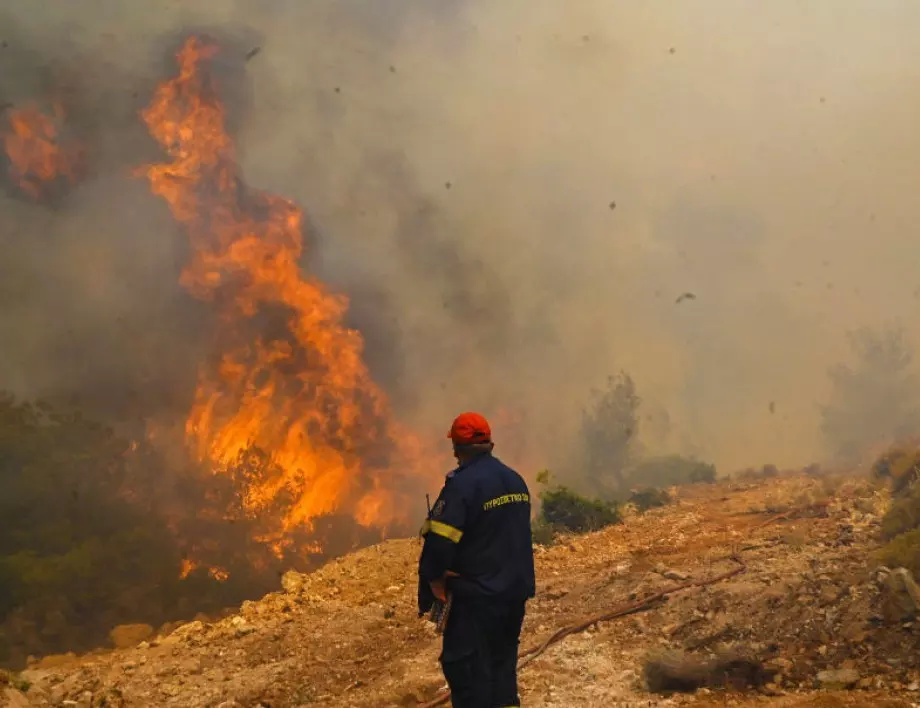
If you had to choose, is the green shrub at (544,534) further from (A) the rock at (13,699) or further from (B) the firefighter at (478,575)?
(B) the firefighter at (478,575)

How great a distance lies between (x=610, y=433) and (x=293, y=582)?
1124 inches

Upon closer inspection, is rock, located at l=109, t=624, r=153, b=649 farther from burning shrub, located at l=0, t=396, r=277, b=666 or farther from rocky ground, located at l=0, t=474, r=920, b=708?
rocky ground, located at l=0, t=474, r=920, b=708

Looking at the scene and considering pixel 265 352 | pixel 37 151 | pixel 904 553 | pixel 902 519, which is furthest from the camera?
pixel 37 151

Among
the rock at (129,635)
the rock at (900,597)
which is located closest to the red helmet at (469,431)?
the rock at (900,597)

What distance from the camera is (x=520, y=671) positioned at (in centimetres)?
641

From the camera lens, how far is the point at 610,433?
121ft

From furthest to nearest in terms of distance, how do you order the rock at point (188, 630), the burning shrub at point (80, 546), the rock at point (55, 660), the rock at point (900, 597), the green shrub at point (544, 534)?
the green shrub at point (544, 534) < the burning shrub at point (80, 546) < the rock at point (188, 630) < the rock at point (55, 660) < the rock at point (900, 597)

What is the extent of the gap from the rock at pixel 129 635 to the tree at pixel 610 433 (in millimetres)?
27692

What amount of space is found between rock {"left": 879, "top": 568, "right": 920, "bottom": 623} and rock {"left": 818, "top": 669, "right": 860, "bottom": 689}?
88 cm

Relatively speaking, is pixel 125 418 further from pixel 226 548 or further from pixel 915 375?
pixel 915 375

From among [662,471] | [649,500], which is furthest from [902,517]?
[662,471]

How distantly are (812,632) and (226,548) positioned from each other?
10236 mm

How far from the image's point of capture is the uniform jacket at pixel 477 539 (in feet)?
12.4

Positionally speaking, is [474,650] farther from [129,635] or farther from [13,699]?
[129,635]
